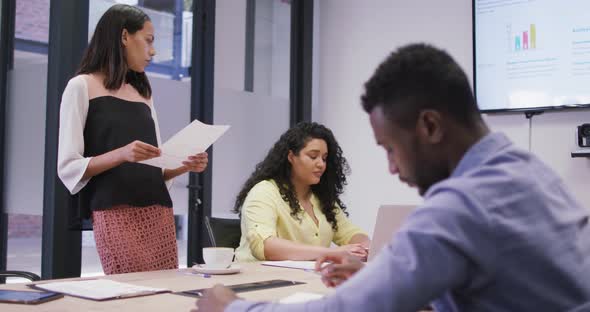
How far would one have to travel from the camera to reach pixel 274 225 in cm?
243

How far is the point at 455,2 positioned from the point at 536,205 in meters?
3.49

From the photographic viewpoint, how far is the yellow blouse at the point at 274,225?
2371 millimetres

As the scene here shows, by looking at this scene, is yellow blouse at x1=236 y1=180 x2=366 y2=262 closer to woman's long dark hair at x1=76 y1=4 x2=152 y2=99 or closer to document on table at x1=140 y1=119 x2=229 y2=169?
document on table at x1=140 y1=119 x2=229 y2=169

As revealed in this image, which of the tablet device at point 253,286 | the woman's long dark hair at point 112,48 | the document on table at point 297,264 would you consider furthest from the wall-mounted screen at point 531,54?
the tablet device at point 253,286

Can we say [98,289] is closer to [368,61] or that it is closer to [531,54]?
[531,54]

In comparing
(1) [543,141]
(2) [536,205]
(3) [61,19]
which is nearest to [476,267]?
(2) [536,205]

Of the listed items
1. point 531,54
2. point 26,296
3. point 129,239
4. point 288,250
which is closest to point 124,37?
point 129,239

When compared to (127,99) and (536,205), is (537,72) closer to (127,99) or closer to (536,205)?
(127,99)

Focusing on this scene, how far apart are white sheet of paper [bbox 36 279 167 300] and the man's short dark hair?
0.80m

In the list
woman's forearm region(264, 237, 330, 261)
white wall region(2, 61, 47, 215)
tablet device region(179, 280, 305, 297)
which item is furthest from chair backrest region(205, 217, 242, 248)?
white wall region(2, 61, 47, 215)

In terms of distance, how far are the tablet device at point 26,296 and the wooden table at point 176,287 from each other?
14 millimetres

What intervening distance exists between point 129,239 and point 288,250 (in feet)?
1.94

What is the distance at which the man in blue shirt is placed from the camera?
71 centimetres

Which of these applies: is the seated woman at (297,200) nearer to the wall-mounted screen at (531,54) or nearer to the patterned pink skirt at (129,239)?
the patterned pink skirt at (129,239)
